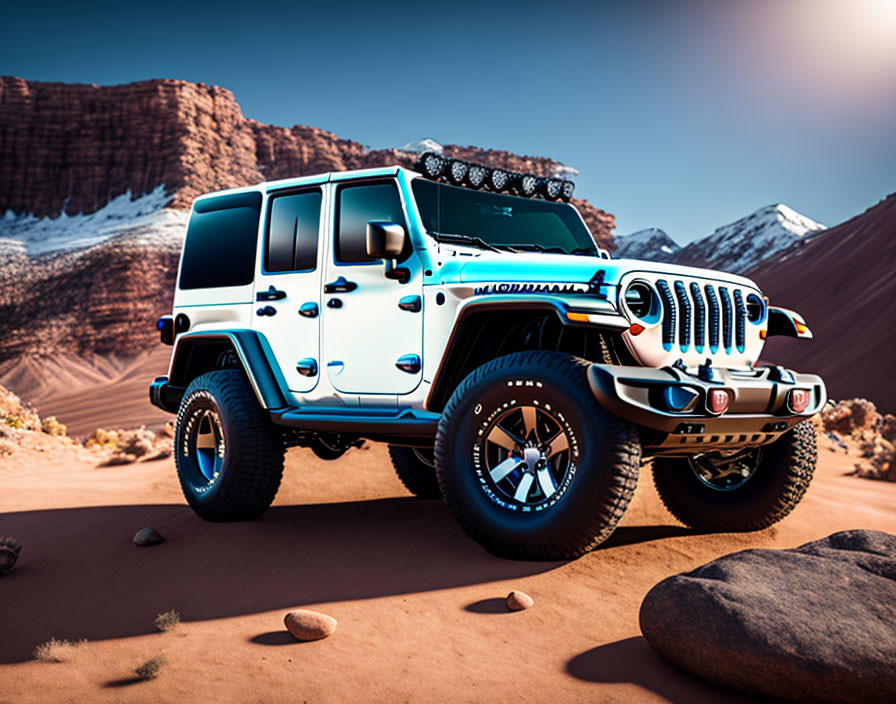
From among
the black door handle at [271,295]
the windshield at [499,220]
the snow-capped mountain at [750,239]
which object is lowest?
the black door handle at [271,295]

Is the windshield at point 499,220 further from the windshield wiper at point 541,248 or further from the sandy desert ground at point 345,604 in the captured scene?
the sandy desert ground at point 345,604

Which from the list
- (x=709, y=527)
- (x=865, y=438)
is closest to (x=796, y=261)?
(x=865, y=438)

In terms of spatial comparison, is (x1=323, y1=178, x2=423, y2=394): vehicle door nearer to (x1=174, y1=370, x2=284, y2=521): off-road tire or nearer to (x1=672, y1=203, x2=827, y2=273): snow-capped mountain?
(x1=174, y1=370, x2=284, y2=521): off-road tire

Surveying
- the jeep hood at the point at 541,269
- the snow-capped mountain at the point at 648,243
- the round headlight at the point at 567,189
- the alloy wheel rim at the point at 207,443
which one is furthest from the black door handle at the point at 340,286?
the snow-capped mountain at the point at 648,243

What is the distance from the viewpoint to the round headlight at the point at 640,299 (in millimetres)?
4789

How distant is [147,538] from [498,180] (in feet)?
11.9

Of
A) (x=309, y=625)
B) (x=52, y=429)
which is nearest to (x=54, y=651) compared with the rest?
(x=309, y=625)

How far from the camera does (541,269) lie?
488cm

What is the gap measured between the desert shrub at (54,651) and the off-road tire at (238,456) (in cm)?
243

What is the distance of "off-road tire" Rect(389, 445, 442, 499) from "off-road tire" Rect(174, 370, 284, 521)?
182 centimetres

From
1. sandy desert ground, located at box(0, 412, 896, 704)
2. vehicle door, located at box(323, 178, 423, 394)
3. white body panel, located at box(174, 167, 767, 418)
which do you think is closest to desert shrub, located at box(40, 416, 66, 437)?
sandy desert ground, located at box(0, 412, 896, 704)

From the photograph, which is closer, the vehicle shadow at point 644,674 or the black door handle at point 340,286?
the vehicle shadow at point 644,674

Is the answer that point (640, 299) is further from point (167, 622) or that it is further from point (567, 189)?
point (167, 622)

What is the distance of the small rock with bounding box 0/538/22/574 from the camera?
210 inches
